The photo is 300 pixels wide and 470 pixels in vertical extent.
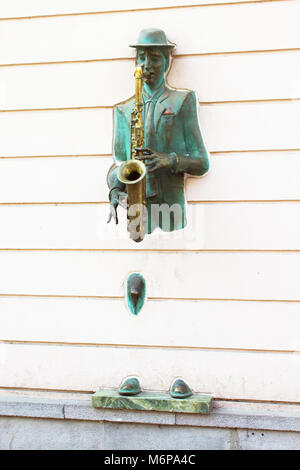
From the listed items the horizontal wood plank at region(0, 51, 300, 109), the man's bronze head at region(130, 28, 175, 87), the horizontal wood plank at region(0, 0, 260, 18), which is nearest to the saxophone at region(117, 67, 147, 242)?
the man's bronze head at region(130, 28, 175, 87)

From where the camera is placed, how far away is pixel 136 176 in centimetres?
375

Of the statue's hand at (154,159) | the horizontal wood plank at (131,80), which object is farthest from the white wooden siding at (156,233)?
the statue's hand at (154,159)

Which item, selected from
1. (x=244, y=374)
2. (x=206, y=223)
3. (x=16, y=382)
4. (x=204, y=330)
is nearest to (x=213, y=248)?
(x=206, y=223)

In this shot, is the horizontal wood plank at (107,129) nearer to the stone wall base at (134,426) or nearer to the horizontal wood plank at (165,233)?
the horizontal wood plank at (165,233)

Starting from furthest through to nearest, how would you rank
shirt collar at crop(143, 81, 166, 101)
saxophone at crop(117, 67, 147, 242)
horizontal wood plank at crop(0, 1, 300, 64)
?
shirt collar at crop(143, 81, 166, 101) → horizontal wood plank at crop(0, 1, 300, 64) → saxophone at crop(117, 67, 147, 242)

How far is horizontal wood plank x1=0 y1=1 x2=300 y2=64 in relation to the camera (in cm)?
382

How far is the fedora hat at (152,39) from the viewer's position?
381cm

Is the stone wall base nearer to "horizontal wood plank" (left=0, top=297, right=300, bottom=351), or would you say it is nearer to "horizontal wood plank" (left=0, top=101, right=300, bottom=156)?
"horizontal wood plank" (left=0, top=297, right=300, bottom=351)

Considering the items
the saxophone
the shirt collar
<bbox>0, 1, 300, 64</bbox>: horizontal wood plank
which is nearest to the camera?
the saxophone

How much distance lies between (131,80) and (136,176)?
0.62 meters

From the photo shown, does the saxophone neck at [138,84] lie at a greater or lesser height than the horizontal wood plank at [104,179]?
greater

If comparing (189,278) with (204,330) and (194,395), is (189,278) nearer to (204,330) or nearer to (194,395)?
(204,330)

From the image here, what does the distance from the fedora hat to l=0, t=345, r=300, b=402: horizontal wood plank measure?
1710 millimetres

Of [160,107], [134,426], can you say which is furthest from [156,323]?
[160,107]
